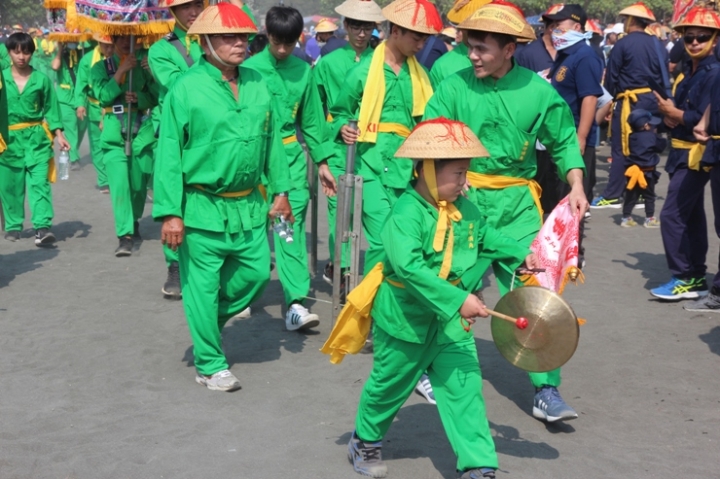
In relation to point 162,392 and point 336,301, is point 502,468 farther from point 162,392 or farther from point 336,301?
point 336,301

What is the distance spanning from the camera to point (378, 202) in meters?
6.99

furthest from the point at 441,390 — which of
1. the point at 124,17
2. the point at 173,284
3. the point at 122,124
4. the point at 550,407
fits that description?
the point at 122,124

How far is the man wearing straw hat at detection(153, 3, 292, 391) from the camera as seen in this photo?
19.3 feet

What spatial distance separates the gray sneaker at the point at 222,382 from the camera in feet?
20.1

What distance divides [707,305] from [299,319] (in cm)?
319

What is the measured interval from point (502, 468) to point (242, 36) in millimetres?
2831

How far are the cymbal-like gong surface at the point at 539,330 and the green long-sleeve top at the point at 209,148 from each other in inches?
85.5

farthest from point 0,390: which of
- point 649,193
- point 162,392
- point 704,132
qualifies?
point 649,193

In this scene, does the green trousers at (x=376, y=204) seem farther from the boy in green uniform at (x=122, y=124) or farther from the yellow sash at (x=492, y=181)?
the boy in green uniform at (x=122, y=124)

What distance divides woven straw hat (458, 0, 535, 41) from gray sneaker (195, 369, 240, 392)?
246 cm

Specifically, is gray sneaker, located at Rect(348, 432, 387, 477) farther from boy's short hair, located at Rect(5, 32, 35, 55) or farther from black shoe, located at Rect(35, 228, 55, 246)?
boy's short hair, located at Rect(5, 32, 35, 55)

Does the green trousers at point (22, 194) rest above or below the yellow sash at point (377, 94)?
below

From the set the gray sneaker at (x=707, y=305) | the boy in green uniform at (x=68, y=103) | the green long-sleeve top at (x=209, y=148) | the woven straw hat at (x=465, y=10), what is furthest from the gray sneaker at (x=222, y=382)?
the boy in green uniform at (x=68, y=103)

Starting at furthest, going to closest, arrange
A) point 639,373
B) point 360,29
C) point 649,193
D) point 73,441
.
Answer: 1. point 649,193
2. point 360,29
3. point 639,373
4. point 73,441
